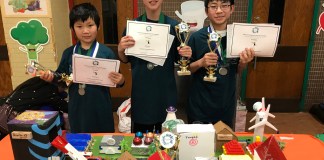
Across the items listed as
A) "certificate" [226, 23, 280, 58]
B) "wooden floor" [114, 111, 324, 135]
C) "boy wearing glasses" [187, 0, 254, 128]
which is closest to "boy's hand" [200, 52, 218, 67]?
"boy wearing glasses" [187, 0, 254, 128]

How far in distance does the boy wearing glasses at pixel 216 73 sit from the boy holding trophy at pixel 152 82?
144 mm

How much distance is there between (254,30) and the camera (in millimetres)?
2039

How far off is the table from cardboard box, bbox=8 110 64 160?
0.74ft

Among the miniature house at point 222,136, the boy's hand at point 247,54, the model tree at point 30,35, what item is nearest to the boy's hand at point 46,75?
the miniature house at point 222,136

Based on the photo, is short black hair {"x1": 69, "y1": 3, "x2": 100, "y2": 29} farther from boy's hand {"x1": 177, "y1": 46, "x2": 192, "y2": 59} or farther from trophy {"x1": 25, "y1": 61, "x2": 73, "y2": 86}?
boy's hand {"x1": 177, "y1": 46, "x2": 192, "y2": 59}

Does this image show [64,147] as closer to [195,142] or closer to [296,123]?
[195,142]

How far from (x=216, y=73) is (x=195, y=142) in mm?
752

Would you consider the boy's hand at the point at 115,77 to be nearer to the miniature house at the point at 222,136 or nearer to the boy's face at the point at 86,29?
the boy's face at the point at 86,29

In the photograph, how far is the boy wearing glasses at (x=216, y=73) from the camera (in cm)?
211

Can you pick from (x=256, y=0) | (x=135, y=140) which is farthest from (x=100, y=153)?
(x=256, y=0)

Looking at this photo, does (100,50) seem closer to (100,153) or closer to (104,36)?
(100,153)

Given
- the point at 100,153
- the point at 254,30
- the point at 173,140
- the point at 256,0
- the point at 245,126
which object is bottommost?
the point at 245,126

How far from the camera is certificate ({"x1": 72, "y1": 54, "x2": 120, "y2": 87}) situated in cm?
198

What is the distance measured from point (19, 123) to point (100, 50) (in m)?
0.82
